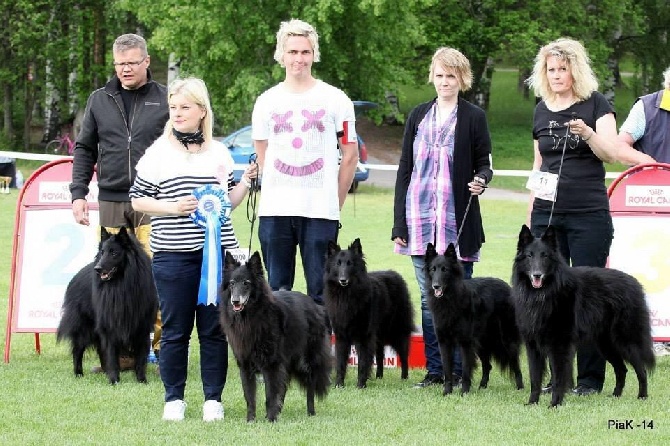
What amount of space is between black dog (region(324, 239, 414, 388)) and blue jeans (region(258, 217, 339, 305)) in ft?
0.48

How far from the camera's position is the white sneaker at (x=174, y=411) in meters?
5.39

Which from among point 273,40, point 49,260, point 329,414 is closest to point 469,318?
point 329,414

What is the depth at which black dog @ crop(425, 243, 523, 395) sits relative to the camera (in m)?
6.20

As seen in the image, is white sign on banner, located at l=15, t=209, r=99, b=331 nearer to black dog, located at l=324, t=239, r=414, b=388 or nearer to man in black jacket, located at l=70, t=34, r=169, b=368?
man in black jacket, located at l=70, t=34, r=169, b=368

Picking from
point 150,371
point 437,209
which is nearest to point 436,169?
point 437,209

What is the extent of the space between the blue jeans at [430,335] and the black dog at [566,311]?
0.67 metres

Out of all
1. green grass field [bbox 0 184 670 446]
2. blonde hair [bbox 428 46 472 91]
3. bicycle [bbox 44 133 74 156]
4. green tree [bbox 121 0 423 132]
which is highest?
green tree [bbox 121 0 423 132]

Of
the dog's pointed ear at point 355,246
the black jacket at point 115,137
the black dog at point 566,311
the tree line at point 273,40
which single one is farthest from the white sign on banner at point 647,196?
the tree line at point 273,40

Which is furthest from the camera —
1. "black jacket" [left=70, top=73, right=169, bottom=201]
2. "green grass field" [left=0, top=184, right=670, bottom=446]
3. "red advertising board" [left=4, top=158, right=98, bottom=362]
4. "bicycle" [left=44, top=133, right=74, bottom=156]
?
"bicycle" [left=44, top=133, right=74, bottom=156]

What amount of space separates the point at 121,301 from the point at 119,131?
108 centimetres

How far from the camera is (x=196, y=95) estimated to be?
5188mm

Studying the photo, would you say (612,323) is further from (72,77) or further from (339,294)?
(72,77)

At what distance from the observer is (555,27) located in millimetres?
31406

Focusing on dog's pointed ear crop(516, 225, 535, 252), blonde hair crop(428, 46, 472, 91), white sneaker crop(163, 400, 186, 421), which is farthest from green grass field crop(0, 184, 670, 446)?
blonde hair crop(428, 46, 472, 91)
